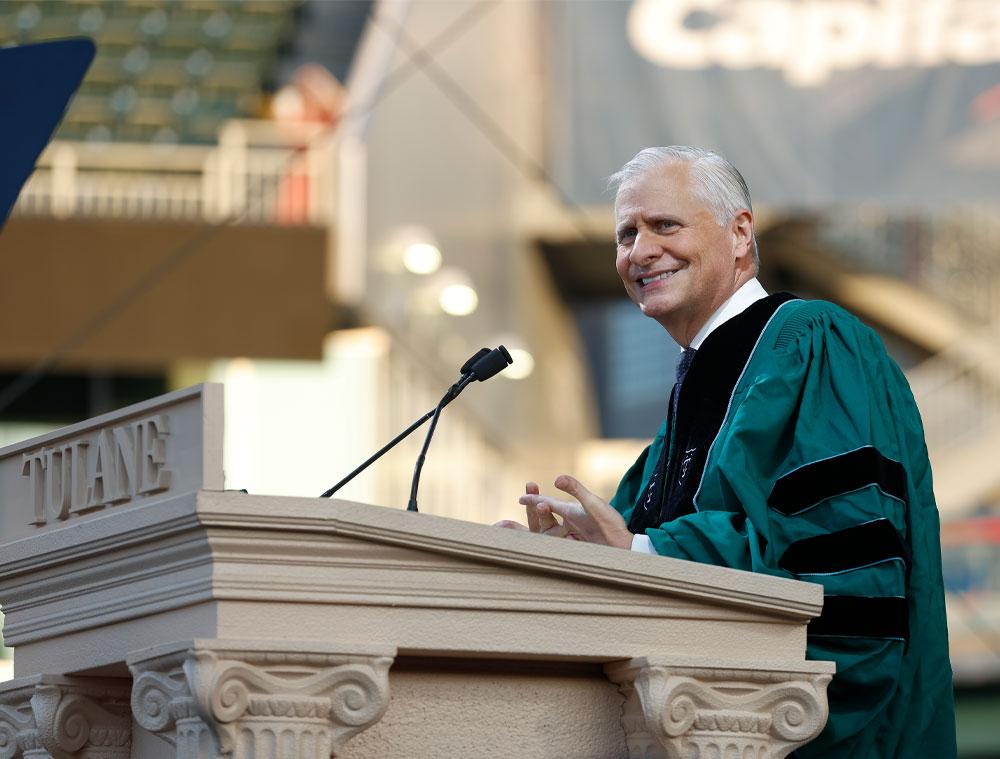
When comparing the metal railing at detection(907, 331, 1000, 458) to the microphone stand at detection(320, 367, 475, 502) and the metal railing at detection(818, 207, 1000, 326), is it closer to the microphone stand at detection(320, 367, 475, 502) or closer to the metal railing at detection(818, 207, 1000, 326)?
the metal railing at detection(818, 207, 1000, 326)

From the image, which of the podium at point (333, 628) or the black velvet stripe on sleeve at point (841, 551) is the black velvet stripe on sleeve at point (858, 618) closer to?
the black velvet stripe on sleeve at point (841, 551)

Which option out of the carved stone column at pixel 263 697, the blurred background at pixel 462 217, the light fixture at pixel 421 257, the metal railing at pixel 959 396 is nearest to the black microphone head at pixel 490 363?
the carved stone column at pixel 263 697

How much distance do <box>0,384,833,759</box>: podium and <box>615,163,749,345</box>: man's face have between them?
0.70 m

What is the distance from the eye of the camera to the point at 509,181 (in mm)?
13547

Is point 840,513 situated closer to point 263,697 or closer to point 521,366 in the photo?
point 263,697

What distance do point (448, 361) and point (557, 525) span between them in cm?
991

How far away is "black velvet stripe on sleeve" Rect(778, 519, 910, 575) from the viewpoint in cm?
230

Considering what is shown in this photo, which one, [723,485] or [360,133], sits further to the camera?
[360,133]

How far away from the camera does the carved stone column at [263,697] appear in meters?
1.82

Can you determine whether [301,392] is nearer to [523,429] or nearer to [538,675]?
[523,429]

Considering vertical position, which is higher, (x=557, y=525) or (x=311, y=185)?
(x=311, y=185)

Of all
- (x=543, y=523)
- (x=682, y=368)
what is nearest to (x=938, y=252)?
(x=682, y=368)

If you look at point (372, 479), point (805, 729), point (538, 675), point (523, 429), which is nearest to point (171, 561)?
point (538, 675)

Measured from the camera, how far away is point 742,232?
2.72 metres
